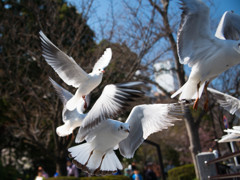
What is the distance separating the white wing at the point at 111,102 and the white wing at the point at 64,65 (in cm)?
156

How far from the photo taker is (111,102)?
2943mm

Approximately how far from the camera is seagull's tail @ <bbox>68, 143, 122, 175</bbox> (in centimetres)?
363

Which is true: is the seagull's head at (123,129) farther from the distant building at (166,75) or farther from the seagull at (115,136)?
the distant building at (166,75)

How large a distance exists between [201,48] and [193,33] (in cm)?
25

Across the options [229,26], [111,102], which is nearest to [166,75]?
[229,26]

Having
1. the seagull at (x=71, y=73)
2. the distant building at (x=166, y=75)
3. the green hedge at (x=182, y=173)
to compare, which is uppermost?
the distant building at (x=166, y=75)

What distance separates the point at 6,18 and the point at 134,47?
175 inches

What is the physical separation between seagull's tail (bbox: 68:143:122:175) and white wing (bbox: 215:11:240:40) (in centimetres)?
260

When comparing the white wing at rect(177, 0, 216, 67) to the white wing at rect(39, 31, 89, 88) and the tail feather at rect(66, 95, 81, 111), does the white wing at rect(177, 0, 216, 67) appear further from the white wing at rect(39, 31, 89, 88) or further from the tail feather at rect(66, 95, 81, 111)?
the tail feather at rect(66, 95, 81, 111)

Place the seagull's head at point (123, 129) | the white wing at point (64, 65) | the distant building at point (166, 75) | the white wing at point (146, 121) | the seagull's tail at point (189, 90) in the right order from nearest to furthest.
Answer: the seagull's head at point (123, 129), the white wing at point (146, 121), the seagull's tail at point (189, 90), the white wing at point (64, 65), the distant building at point (166, 75)

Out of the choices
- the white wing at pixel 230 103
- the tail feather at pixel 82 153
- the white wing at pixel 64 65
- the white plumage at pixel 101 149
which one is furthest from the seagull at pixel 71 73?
the white wing at pixel 230 103

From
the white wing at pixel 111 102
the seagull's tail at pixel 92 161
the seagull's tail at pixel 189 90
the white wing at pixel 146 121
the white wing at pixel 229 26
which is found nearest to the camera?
the white wing at pixel 111 102

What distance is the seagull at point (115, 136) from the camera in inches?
137

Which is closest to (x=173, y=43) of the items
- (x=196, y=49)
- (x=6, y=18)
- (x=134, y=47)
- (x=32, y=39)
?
(x=134, y=47)
